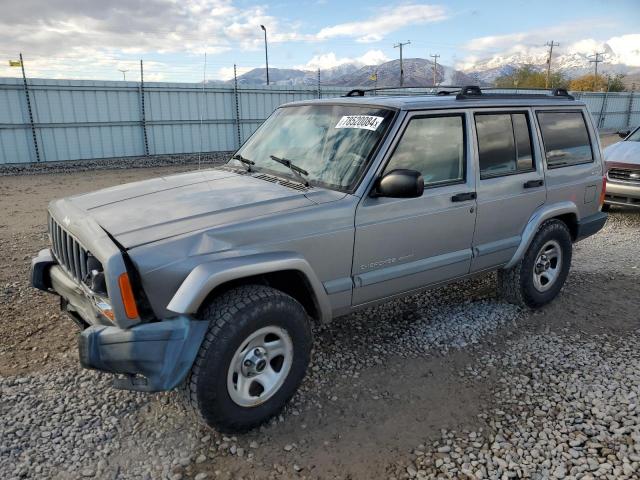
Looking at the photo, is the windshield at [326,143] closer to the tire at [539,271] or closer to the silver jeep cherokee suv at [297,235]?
the silver jeep cherokee suv at [297,235]

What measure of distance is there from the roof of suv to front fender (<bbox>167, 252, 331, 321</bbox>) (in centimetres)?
139

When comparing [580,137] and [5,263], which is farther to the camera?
[5,263]

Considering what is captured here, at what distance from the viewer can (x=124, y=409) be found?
10.0 ft

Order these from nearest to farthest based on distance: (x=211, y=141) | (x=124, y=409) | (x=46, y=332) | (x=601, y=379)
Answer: (x=124, y=409) < (x=601, y=379) < (x=46, y=332) < (x=211, y=141)

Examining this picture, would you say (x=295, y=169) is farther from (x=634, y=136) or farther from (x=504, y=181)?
(x=634, y=136)

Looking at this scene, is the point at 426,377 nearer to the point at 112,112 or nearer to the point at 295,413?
the point at 295,413

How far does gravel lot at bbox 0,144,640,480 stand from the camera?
2.63 meters

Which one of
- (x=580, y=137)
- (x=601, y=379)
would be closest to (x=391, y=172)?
(x=601, y=379)

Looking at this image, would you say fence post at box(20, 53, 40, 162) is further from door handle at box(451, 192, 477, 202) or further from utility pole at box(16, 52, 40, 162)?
door handle at box(451, 192, 477, 202)

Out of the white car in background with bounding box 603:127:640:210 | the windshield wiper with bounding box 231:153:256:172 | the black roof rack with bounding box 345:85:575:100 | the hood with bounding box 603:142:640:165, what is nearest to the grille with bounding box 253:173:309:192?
the windshield wiper with bounding box 231:153:256:172

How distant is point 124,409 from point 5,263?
3.53m

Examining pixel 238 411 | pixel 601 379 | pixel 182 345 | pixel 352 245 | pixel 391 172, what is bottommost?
pixel 601 379

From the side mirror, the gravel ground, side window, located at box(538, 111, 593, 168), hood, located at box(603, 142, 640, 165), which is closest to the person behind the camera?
the gravel ground

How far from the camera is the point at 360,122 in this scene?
3.40 m
